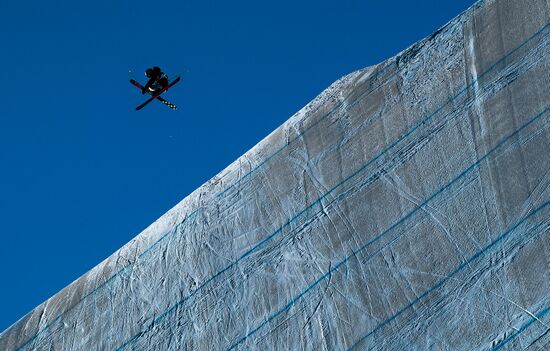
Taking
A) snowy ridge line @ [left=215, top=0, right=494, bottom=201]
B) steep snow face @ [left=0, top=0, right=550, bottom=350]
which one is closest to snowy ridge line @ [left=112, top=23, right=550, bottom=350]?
steep snow face @ [left=0, top=0, right=550, bottom=350]

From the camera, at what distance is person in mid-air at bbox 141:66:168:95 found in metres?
8.10

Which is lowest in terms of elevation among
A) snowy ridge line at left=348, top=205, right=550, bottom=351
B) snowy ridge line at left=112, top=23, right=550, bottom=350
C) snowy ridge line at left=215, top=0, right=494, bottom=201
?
snowy ridge line at left=348, top=205, right=550, bottom=351

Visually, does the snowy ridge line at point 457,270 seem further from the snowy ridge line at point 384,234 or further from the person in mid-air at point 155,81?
the person in mid-air at point 155,81

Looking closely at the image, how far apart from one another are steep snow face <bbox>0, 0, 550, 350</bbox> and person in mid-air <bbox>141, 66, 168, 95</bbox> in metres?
2.24

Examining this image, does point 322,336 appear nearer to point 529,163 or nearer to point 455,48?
point 529,163

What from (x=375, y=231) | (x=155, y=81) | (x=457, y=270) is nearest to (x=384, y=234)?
(x=375, y=231)

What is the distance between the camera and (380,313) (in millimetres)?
4973

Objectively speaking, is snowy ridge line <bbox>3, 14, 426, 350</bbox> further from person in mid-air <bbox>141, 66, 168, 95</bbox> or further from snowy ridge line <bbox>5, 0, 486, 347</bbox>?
person in mid-air <bbox>141, 66, 168, 95</bbox>

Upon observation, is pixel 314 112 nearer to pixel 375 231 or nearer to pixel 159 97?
pixel 375 231

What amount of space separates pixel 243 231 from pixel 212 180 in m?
0.53

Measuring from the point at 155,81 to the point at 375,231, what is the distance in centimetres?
351

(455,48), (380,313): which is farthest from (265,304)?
(455,48)

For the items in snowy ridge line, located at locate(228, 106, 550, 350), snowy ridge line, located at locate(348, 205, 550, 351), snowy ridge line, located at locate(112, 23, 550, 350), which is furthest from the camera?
snowy ridge line, located at locate(112, 23, 550, 350)

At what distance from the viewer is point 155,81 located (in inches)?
323
